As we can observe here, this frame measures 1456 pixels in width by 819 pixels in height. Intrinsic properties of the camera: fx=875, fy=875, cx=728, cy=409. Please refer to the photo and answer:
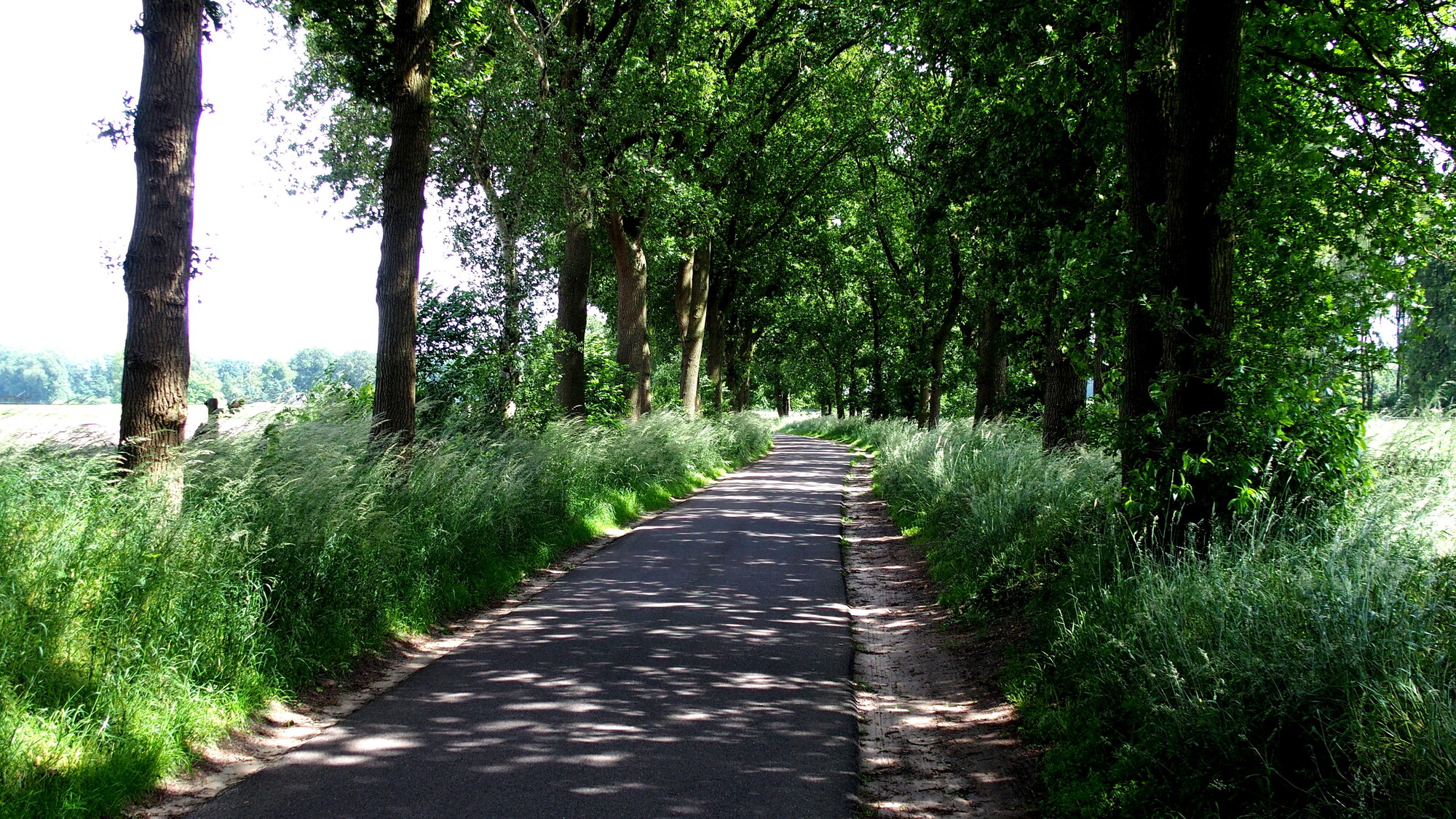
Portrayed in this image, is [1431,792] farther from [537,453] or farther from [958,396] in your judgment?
[958,396]

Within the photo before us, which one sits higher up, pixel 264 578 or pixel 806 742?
pixel 264 578

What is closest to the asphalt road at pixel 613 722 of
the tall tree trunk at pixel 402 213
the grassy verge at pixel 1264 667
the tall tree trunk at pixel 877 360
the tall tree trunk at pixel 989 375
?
the grassy verge at pixel 1264 667

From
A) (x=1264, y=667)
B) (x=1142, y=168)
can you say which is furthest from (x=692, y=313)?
(x=1264, y=667)

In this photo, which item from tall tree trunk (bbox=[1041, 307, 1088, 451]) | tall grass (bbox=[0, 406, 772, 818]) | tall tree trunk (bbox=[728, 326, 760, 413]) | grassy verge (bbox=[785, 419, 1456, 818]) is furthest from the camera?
tall tree trunk (bbox=[728, 326, 760, 413])

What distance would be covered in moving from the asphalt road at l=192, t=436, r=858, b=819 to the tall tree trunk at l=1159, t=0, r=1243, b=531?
3.23 m

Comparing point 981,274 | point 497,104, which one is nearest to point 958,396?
point 981,274

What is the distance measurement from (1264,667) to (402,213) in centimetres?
899

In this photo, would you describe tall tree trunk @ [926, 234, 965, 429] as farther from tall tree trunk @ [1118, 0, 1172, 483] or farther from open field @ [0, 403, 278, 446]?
open field @ [0, 403, 278, 446]

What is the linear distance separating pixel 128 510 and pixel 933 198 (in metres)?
10.1

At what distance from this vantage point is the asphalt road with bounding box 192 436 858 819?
422 cm

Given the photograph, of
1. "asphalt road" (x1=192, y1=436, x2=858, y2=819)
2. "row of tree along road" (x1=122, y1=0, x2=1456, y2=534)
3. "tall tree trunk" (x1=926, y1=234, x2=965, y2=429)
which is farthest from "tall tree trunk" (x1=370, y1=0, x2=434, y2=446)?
"tall tree trunk" (x1=926, y1=234, x2=965, y2=429)

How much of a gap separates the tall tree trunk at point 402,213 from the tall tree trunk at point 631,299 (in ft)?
33.5

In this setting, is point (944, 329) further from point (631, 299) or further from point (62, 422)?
point (62, 422)

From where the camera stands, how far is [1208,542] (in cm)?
581
